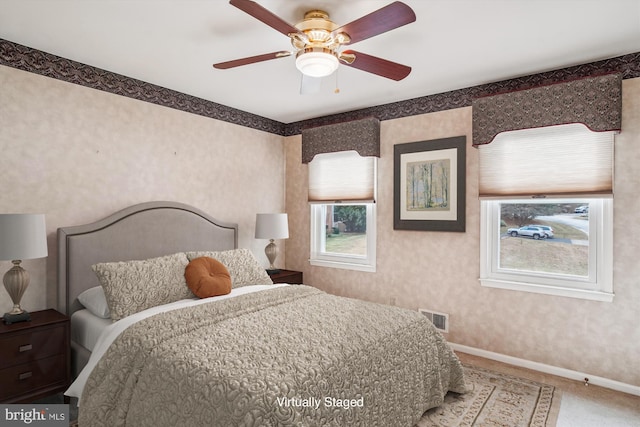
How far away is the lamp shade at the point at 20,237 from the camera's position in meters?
2.25

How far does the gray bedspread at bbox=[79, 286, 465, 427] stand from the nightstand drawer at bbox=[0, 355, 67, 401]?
0.54 meters

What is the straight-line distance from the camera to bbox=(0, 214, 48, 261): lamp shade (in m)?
2.25

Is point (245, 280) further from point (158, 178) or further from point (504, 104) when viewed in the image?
point (504, 104)

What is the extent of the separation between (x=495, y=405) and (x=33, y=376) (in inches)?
118

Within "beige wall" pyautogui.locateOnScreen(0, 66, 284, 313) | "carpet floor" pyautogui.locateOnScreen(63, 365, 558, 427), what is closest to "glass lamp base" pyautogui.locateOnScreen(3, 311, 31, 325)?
"beige wall" pyautogui.locateOnScreen(0, 66, 284, 313)

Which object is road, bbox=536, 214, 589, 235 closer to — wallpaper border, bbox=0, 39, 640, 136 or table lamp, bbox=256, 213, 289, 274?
wallpaper border, bbox=0, 39, 640, 136

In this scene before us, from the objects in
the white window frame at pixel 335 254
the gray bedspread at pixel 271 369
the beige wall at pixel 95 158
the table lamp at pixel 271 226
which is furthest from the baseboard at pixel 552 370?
the beige wall at pixel 95 158

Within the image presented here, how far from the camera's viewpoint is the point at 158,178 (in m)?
3.38

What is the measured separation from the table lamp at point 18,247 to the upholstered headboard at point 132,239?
29cm

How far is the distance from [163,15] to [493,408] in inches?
128

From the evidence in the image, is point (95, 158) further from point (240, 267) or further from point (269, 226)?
point (269, 226)

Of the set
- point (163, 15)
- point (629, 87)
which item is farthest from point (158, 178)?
point (629, 87)

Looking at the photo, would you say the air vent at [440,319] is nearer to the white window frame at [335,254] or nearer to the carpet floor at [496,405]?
the carpet floor at [496,405]

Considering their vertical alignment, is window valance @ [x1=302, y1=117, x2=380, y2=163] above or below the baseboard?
above
